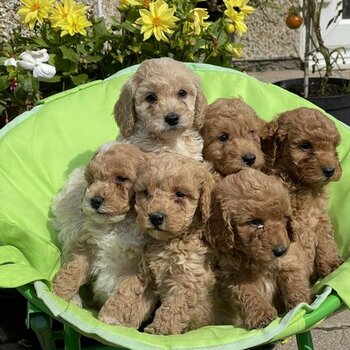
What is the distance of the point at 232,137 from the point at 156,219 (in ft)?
1.71

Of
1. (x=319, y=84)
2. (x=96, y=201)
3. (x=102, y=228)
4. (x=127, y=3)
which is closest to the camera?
(x=96, y=201)

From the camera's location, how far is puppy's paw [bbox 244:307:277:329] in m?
1.79

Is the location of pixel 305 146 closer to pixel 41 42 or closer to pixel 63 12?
pixel 63 12

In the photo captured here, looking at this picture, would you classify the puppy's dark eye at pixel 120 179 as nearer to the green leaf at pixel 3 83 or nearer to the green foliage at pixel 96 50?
the green foliage at pixel 96 50

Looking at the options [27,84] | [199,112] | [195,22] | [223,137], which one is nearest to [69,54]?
[27,84]

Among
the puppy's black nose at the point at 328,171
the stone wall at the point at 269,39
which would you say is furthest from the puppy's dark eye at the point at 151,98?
the stone wall at the point at 269,39

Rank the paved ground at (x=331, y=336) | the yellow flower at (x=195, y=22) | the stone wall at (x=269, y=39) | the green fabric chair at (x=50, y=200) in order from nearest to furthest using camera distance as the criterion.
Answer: the green fabric chair at (x=50, y=200), the paved ground at (x=331, y=336), the yellow flower at (x=195, y=22), the stone wall at (x=269, y=39)

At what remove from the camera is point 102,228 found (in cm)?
208

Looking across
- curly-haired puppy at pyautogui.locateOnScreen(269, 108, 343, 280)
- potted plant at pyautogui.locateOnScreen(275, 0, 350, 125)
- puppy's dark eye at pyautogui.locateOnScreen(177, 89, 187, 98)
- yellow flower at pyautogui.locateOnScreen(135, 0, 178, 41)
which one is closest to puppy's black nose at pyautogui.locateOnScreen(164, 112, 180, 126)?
puppy's dark eye at pyautogui.locateOnScreen(177, 89, 187, 98)

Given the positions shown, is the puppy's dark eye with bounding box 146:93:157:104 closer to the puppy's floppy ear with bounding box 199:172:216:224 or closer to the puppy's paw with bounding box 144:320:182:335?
the puppy's floppy ear with bounding box 199:172:216:224

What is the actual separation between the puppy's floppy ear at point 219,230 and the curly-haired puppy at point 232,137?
0.99ft

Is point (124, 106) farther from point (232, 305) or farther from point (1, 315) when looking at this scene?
point (1, 315)

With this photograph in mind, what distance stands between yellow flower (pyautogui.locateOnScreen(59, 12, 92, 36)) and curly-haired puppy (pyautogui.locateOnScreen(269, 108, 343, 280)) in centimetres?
138

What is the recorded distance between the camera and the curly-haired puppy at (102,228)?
76.7 inches
